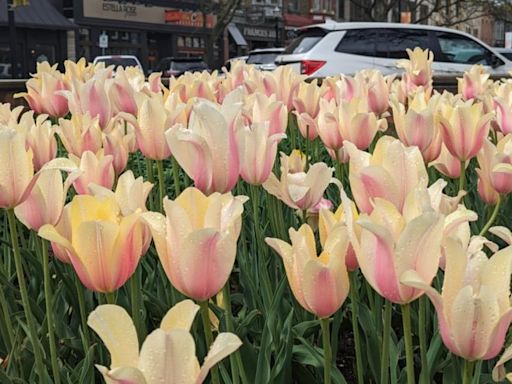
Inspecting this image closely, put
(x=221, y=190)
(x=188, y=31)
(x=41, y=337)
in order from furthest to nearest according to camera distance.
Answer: (x=188, y=31) < (x=41, y=337) < (x=221, y=190)

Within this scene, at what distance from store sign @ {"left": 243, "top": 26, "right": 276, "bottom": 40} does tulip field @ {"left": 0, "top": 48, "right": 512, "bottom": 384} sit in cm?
3927

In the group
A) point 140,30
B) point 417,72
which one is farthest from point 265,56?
point 140,30

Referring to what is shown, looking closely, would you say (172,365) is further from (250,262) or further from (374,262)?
(250,262)

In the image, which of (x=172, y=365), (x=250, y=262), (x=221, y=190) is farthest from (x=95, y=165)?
(x=172, y=365)

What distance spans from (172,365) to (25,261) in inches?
53.3

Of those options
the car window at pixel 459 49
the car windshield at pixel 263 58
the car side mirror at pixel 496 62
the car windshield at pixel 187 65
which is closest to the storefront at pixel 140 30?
the car windshield at pixel 187 65

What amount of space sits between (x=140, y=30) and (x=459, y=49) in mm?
23944

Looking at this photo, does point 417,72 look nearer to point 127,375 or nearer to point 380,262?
point 380,262

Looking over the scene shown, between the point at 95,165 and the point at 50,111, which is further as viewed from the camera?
the point at 50,111

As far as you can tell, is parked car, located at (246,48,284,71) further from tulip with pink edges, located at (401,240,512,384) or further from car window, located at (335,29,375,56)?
tulip with pink edges, located at (401,240,512,384)

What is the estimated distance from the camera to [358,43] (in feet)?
40.4

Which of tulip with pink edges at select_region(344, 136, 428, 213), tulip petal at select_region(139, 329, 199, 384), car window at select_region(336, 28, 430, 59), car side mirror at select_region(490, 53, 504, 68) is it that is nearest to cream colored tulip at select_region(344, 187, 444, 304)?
tulip with pink edges at select_region(344, 136, 428, 213)

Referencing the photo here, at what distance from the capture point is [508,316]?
2.88 feet

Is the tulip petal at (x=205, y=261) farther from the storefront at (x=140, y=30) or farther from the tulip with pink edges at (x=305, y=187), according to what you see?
the storefront at (x=140, y=30)
